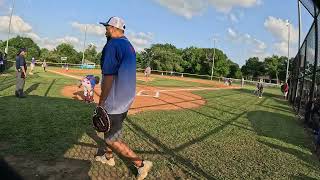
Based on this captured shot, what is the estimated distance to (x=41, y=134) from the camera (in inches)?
309

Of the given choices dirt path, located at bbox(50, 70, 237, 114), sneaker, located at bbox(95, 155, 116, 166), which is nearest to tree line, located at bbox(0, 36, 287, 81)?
dirt path, located at bbox(50, 70, 237, 114)

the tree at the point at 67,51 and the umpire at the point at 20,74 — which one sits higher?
the tree at the point at 67,51

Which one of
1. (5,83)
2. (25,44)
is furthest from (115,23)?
(25,44)

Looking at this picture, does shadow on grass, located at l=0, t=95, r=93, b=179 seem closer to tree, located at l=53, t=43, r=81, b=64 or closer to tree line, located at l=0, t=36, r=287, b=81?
tree line, located at l=0, t=36, r=287, b=81

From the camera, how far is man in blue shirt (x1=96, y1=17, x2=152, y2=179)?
561 cm

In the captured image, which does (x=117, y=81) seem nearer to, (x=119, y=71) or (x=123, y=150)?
(x=119, y=71)

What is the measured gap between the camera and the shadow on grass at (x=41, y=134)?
230 inches

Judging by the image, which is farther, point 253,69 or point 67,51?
point 253,69

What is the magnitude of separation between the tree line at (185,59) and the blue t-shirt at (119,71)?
8185cm

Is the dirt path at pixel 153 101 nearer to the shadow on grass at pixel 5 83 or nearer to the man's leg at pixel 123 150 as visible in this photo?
the shadow on grass at pixel 5 83

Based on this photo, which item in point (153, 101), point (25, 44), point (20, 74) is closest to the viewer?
point (20, 74)

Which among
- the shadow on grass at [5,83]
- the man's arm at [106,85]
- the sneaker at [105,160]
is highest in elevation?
the man's arm at [106,85]

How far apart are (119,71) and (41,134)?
9.93ft

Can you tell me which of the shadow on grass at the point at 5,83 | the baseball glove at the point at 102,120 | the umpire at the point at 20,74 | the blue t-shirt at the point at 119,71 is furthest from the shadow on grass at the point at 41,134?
the shadow on grass at the point at 5,83
